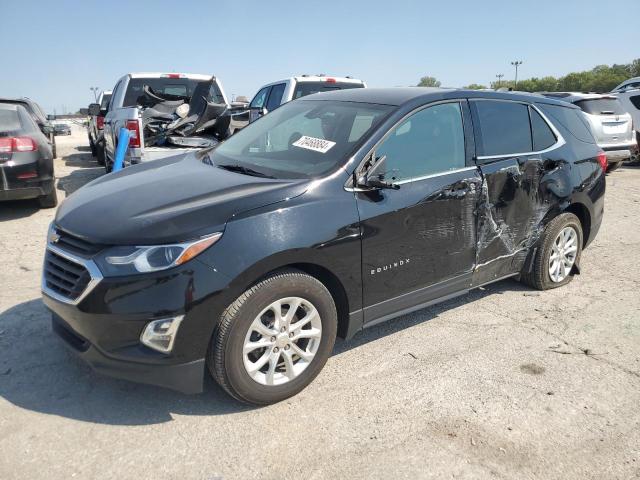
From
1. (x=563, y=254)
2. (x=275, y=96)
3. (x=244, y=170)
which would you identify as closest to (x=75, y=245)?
(x=244, y=170)

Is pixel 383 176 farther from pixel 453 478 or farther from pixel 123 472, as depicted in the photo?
pixel 123 472

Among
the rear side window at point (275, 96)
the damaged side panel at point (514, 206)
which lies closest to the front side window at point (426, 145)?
the damaged side panel at point (514, 206)

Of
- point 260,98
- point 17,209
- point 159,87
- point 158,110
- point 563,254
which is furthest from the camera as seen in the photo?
point 260,98

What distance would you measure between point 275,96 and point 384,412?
7.55 m

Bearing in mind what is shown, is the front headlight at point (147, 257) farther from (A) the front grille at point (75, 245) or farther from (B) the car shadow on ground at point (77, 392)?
(B) the car shadow on ground at point (77, 392)

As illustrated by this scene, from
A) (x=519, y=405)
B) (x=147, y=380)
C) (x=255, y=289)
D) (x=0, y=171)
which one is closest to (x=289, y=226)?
(x=255, y=289)

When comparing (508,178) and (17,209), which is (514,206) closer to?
(508,178)

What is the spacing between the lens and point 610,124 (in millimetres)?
10680

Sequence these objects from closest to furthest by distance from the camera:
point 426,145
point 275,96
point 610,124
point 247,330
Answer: point 247,330, point 426,145, point 275,96, point 610,124

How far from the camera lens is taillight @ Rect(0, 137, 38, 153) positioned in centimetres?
645

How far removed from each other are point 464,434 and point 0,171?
20.7 feet

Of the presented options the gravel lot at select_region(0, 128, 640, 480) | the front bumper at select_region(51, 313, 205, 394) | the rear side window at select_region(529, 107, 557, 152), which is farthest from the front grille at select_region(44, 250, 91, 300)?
the rear side window at select_region(529, 107, 557, 152)

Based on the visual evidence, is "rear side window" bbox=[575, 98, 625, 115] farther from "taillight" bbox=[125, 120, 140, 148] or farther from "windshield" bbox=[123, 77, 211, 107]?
"taillight" bbox=[125, 120, 140, 148]

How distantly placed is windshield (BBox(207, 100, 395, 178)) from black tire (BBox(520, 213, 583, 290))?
197 cm
